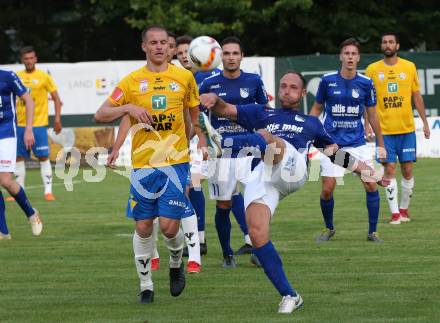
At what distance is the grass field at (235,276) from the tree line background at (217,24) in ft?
61.4

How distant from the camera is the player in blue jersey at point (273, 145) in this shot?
835 cm

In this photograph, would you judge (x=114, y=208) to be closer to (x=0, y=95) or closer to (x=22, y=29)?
(x=0, y=95)

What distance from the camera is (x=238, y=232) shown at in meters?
13.8

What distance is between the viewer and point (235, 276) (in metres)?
10.2

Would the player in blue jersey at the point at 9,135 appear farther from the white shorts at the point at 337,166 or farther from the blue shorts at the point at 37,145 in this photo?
the blue shorts at the point at 37,145

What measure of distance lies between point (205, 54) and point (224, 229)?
2115mm

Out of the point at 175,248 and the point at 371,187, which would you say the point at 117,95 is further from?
the point at 371,187

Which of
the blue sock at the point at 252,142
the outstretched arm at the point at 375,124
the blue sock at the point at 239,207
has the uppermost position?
the blue sock at the point at 252,142

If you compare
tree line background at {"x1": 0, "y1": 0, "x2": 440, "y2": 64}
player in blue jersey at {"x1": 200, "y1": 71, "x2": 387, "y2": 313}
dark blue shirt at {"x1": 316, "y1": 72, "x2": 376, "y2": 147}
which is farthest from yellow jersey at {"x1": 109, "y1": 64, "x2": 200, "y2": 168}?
tree line background at {"x1": 0, "y1": 0, "x2": 440, "y2": 64}

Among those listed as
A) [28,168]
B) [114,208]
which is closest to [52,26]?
[28,168]

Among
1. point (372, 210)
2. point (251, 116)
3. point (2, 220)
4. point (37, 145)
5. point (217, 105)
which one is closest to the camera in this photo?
point (217, 105)

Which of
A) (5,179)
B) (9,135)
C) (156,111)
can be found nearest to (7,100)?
(9,135)

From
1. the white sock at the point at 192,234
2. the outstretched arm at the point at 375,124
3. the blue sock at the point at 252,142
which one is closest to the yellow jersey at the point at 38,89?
the outstretched arm at the point at 375,124

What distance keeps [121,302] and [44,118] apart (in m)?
11.1
